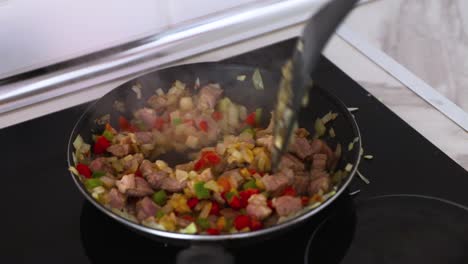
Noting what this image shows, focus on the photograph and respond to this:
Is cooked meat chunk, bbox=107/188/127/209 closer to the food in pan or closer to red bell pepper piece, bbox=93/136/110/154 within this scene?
the food in pan

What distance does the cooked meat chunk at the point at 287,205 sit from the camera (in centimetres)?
88

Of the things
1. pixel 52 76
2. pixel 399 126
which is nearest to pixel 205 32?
pixel 52 76

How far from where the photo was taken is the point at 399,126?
109 centimetres

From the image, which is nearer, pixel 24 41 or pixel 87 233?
pixel 87 233

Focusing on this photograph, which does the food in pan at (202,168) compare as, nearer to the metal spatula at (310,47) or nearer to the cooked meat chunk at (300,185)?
the cooked meat chunk at (300,185)

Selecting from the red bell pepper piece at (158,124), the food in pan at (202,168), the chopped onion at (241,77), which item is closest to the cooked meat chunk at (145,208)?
the food in pan at (202,168)

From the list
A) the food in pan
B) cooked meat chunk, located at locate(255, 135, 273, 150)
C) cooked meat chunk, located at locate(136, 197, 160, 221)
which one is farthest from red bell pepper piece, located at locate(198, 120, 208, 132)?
cooked meat chunk, located at locate(136, 197, 160, 221)

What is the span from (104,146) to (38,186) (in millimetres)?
136

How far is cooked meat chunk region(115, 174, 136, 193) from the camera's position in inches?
36.7

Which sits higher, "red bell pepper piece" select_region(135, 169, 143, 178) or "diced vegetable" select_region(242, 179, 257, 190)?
"red bell pepper piece" select_region(135, 169, 143, 178)

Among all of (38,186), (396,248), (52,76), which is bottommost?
(396,248)

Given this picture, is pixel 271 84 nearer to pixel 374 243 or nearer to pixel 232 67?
pixel 232 67

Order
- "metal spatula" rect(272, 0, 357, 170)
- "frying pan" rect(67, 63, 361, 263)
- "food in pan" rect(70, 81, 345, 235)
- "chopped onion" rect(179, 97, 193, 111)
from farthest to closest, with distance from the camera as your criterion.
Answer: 1. "chopped onion" rect(179, 97, 193, 111)
2. "food in pan" rect(70, 81, 345, 235)
3. "frying pan" rect(67, 63, 361, 263)
4. "metal spatula" rect(272, 0, 357, 170)

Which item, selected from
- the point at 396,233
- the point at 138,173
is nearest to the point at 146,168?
the point at 138,173
